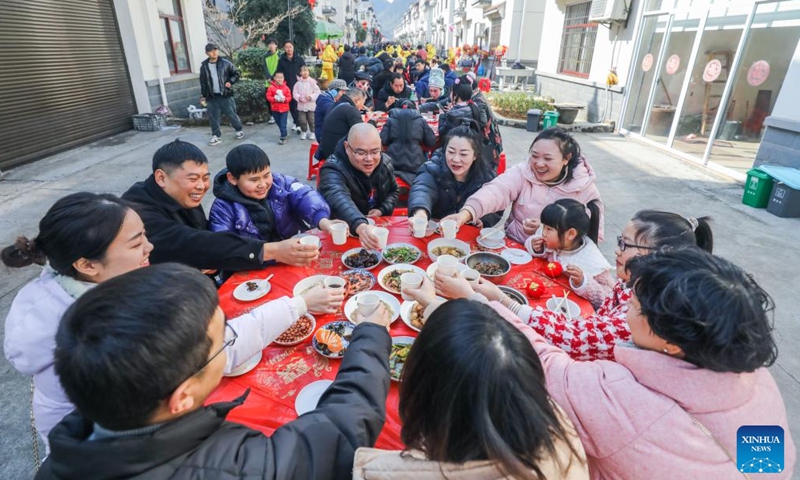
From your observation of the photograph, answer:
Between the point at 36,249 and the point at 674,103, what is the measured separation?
10966 mm

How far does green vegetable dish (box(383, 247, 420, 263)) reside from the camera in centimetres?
257

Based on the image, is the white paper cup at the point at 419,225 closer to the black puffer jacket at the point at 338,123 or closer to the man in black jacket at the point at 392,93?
the black puffer jacket at the point at 338,123

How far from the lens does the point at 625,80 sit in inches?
404

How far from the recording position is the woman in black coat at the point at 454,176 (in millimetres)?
3299

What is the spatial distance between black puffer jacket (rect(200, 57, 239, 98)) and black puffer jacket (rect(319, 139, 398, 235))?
6422 millimetres

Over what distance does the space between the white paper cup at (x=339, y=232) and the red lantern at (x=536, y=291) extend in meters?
Answer: 1.23

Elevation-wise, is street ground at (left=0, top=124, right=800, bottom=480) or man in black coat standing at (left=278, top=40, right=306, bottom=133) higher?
man in black coat standing at (left=278, top=40, right=306, bottom=133)

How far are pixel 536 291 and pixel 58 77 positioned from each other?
32.0ft

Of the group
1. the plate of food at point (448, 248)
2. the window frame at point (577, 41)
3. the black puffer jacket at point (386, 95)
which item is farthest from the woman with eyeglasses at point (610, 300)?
the window frame at point (577, 41)

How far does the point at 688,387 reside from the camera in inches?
43.4

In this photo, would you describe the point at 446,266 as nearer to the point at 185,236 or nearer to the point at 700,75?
the point at 185,236

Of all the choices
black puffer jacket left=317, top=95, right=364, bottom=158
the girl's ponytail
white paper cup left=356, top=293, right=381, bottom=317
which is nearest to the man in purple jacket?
white paper cup left=356, top=293, right=381, bottom=317

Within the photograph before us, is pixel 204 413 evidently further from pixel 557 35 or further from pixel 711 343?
pixel 557 35

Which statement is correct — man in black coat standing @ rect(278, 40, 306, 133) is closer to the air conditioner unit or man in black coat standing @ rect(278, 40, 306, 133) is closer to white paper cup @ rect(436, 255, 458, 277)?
the air conditioner unit
